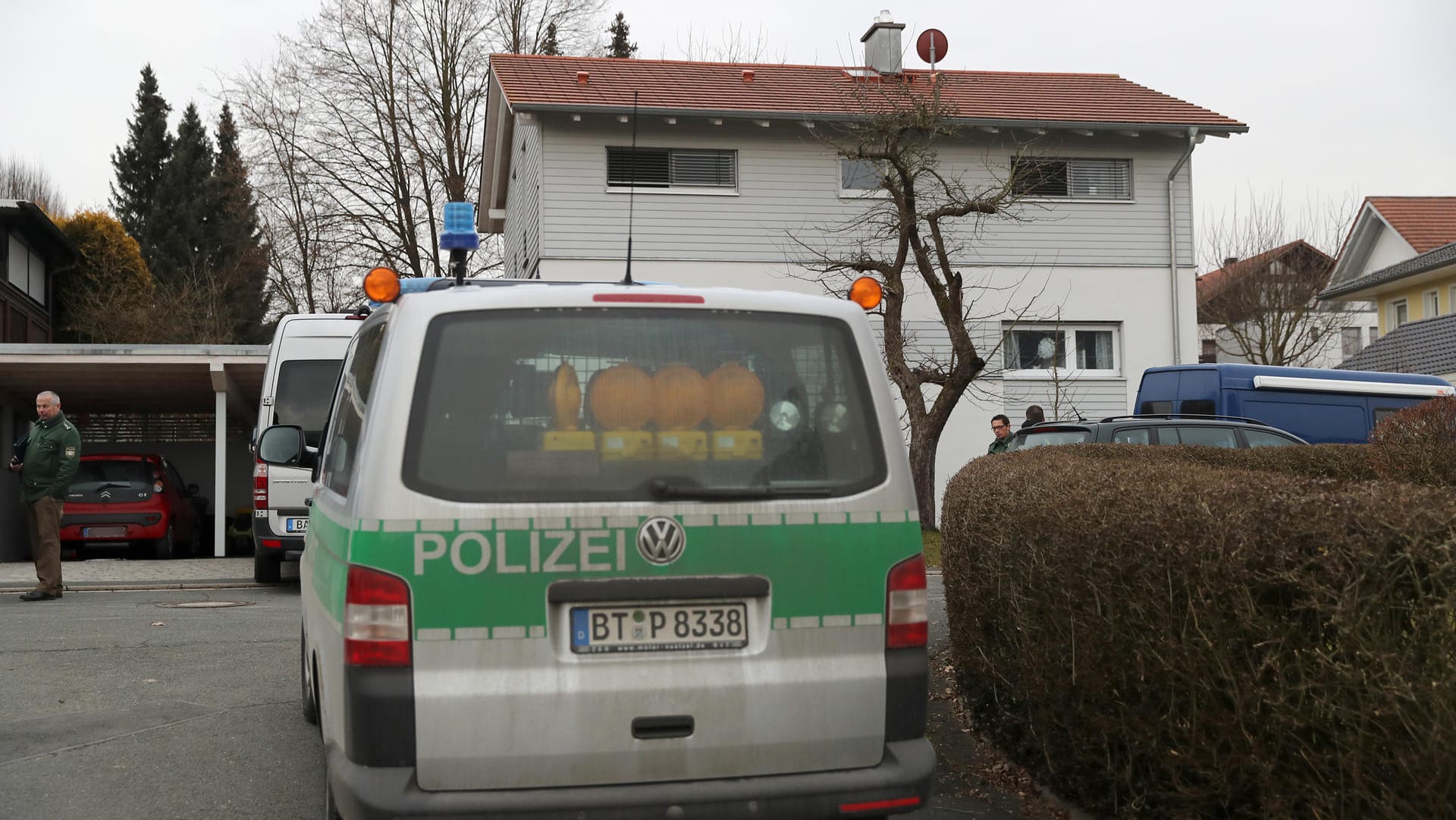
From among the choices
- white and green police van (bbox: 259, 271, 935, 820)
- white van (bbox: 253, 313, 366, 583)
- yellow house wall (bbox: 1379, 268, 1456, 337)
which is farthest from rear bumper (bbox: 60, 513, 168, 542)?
yellow house wall (bbox: 1379, 268, 1456, 337)

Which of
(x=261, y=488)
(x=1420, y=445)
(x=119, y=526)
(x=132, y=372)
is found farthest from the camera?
(x=132, y=372)

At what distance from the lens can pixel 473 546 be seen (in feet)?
11.9

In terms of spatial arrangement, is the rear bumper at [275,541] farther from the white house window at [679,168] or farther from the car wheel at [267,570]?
the white house window at [679,168]

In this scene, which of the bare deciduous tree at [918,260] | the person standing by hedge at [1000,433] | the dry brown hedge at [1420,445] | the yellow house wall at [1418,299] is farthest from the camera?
the yellow house wall at [1418,299]

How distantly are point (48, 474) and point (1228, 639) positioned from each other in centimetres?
1113

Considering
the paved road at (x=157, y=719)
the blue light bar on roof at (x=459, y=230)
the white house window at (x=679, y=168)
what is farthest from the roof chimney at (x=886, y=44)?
the blue light bar on roof at (x=459, y=230)

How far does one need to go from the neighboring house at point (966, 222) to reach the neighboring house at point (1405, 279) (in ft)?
41.3

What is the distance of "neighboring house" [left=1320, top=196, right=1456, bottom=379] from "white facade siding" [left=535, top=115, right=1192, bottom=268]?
1273 centimetres

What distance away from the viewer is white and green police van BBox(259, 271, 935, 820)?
357 centimetres

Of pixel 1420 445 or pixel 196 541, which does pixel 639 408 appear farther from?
pixel 196 541

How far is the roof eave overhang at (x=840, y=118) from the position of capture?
71.9ft

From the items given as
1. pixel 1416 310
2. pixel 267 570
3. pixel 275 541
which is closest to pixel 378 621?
pixel 275 541

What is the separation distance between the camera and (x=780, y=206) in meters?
23.2

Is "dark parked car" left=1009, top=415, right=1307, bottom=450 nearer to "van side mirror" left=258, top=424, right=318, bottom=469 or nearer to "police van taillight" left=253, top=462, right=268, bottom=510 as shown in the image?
"police van taillight" left=253, top=462, right=268, bottom=510
